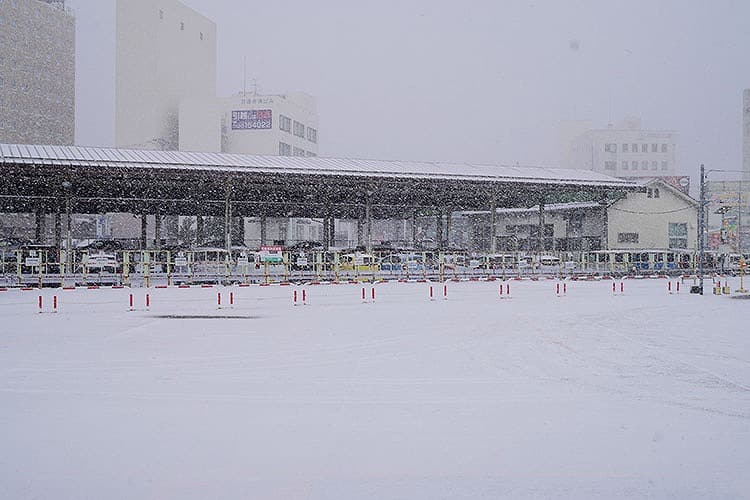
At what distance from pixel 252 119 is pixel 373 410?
85.4 m

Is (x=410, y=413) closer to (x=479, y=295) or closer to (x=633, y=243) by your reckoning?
(x=479, y=295)

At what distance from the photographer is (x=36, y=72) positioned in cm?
9994

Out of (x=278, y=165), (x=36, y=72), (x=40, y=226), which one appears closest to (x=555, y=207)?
(x=278, y=165)

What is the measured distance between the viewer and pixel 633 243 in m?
57.7

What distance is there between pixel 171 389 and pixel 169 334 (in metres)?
6.44

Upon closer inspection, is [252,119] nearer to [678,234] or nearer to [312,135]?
[312,135]

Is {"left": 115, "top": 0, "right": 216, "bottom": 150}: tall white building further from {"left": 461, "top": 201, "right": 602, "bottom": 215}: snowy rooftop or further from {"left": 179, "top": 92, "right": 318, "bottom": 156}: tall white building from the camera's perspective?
{"left": 461, "top": 201, "right": 602, "bottom": 215}: snowy rooftop

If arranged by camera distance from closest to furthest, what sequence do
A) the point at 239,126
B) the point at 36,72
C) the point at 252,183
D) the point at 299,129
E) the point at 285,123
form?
the point at 252,183 → the point at 239,126 → the point at 285,123 → the point at 299,129 → the point at 36,72

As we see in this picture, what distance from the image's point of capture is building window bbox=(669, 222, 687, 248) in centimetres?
5953

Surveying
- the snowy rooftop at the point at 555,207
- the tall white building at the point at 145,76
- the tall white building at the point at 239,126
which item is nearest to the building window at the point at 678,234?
the snowy rooftop at the point at 555,207

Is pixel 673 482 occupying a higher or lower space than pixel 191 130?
lower

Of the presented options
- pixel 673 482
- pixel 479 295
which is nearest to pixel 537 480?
pixel 673 482

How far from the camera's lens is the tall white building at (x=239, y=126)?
89.5 m

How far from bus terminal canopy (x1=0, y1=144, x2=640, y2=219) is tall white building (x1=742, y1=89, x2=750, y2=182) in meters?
74.7
